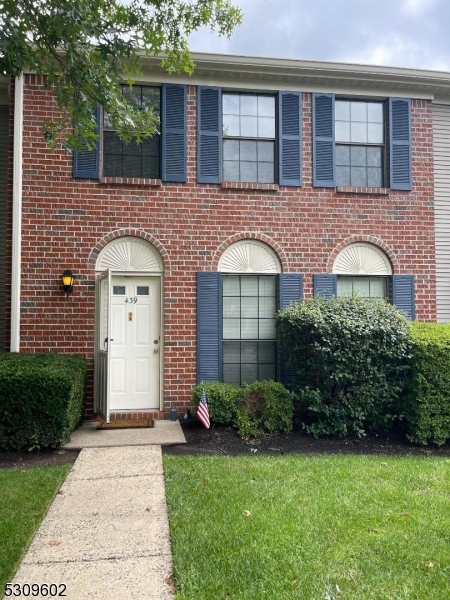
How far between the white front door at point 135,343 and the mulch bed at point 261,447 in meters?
0.98

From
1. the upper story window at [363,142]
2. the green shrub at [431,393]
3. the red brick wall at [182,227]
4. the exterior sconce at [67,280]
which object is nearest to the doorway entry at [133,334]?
the red brick wall at [182,227]

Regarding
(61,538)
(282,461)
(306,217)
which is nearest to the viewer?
(61,538)

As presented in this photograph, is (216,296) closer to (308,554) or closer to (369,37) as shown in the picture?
→ (308,554)

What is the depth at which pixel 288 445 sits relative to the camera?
6.25 metres

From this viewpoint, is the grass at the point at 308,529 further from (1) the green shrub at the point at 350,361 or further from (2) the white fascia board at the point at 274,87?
(2) the white fascia board at the point at 274,87

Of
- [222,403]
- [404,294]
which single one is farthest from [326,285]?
[222,403]

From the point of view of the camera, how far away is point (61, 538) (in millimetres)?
3422

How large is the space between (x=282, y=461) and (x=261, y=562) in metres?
2.41

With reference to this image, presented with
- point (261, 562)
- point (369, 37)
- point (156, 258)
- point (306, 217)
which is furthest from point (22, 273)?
point (369, 37)

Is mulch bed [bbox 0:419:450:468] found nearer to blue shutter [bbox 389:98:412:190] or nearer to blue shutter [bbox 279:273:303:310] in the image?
blue shutter [bbox 279:273:303:310]

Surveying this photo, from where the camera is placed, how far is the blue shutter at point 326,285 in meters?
7.73

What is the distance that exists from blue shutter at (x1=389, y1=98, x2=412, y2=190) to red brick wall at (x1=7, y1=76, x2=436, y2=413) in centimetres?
18

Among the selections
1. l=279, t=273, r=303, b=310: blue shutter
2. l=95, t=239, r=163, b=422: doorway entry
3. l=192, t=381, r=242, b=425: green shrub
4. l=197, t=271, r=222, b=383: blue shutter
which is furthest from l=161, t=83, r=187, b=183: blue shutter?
l=192, t=381, r=242, b=425: green shrub

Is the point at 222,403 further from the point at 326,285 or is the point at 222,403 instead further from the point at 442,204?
the point at 442,204
